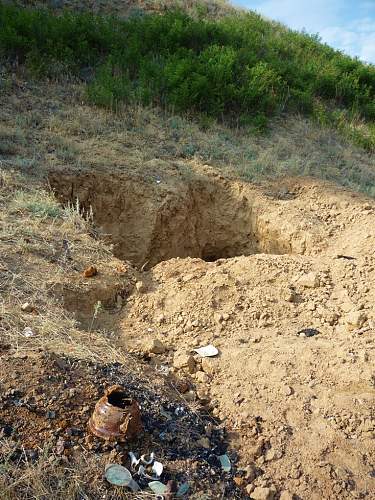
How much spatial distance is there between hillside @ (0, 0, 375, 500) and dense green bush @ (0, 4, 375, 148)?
0.04 metres

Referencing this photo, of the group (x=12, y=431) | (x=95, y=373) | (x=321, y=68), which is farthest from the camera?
(x=321, y=68)

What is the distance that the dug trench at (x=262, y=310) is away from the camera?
8.64 ft

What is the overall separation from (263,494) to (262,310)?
149 cm

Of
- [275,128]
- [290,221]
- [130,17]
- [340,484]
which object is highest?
[130,17]

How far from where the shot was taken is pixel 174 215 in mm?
5629

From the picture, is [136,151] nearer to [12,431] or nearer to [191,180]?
[191,180]

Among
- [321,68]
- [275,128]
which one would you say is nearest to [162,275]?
[275,128]

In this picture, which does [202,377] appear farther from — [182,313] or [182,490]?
[182,490]

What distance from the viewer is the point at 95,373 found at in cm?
271

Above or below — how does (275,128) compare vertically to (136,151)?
above

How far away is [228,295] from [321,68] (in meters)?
7.37

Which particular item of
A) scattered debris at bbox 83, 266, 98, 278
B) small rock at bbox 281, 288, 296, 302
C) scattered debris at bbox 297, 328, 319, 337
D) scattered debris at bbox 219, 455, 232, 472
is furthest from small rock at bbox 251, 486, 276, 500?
scattered debris at bbox 83, 266, 98, 278

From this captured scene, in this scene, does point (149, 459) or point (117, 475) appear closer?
point (117, 475)

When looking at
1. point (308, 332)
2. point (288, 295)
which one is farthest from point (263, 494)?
point (288, 295)
